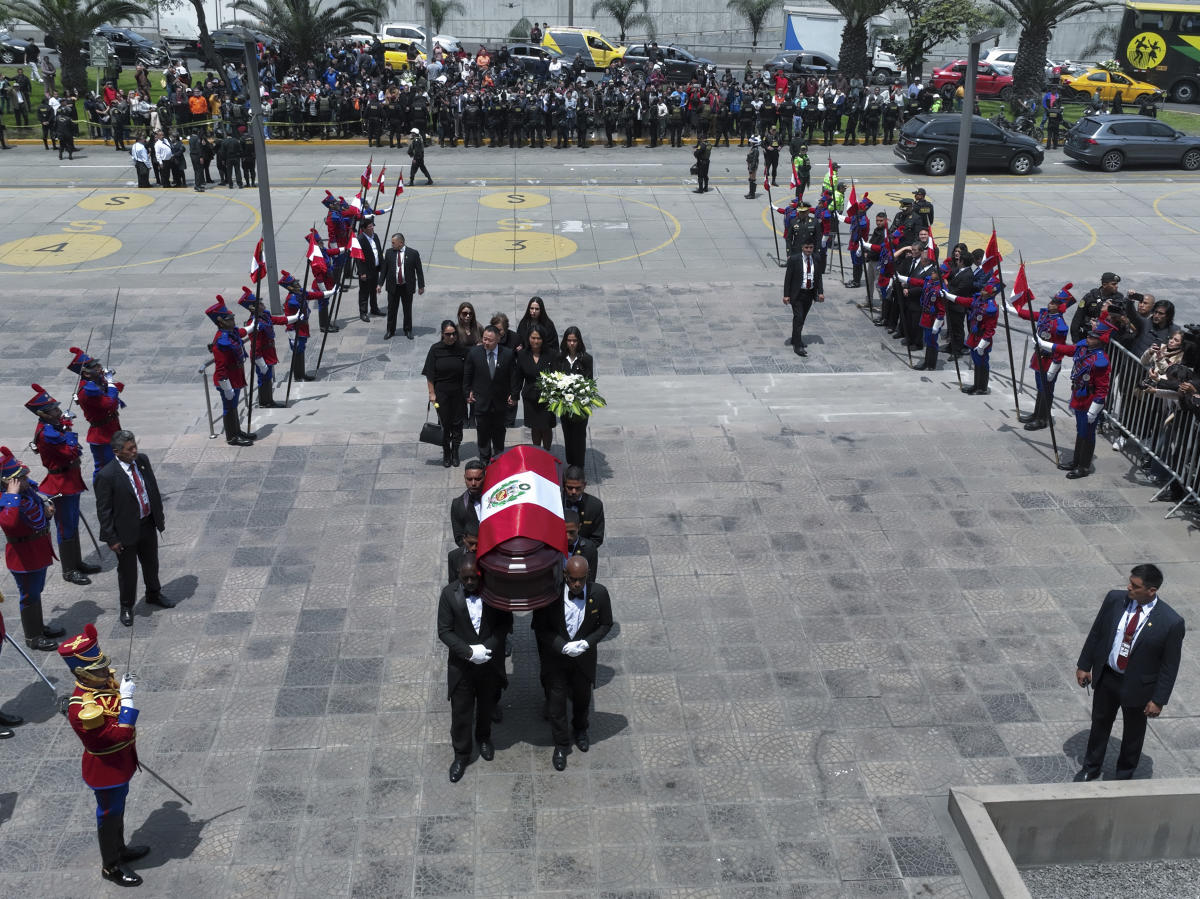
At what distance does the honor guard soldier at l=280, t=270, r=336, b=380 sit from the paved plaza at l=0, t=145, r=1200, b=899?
686mm

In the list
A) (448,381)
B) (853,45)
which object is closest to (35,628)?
(448,381)

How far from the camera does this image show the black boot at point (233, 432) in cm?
1387

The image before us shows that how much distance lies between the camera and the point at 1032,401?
51.0 ft

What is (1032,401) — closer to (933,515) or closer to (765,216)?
(933,515)

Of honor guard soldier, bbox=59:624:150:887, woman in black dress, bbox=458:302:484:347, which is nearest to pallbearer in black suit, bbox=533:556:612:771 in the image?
honor guard soldier, bbox=59:624:150:887

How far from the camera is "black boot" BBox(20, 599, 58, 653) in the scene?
9789 mm

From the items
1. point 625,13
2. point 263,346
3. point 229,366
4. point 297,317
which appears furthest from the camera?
point 625,13

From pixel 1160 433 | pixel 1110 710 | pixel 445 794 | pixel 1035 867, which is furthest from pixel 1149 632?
pixel 1160 433

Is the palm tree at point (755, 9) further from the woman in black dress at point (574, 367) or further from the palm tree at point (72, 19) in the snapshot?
the woman in black dress at point (574, 367)

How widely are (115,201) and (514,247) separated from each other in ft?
33.5

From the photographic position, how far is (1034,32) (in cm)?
3638

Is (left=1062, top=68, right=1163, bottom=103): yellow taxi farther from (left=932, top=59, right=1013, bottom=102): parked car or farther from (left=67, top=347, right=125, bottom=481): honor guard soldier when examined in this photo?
(left=67, top=347, right=125, bottom=481): honor guard soldier

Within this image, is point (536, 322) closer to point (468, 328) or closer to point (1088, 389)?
point (468, 328)

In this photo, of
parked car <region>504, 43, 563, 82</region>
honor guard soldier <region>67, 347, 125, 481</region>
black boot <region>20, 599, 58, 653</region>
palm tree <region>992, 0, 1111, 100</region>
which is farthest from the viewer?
parked car <region>504, 43, 563, 82</region>
